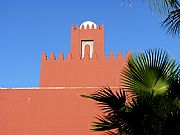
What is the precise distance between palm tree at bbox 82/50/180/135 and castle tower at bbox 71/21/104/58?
51.0 ft

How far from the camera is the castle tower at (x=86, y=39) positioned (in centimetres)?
2175

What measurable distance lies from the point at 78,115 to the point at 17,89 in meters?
2.20

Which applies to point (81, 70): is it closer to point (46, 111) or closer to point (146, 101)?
point (46, 111)

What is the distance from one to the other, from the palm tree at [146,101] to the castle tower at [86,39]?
15536 mm

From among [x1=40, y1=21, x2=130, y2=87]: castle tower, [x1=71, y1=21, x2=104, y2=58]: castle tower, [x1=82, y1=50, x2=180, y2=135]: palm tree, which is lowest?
[x1=82, y1=50, x2=180, y2=135]: palm tree

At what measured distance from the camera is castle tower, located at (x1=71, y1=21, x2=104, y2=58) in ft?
71.4

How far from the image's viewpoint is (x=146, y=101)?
534 cm

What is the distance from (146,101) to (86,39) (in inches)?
663

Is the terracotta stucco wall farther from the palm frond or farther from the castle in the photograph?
the palm frond

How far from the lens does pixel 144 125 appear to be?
203 inches

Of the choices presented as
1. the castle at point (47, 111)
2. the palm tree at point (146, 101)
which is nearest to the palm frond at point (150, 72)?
the palm tree at point (146, 101)

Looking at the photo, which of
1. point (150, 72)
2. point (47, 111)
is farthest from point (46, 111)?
point (150, 72)

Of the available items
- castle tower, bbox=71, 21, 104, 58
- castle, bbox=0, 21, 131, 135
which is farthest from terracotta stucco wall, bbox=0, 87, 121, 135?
castle tower, bbox=71, 21, 104, 58

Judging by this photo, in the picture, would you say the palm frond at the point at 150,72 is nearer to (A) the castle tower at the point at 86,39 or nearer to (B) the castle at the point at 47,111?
(B) the castle at the point at 47,111
